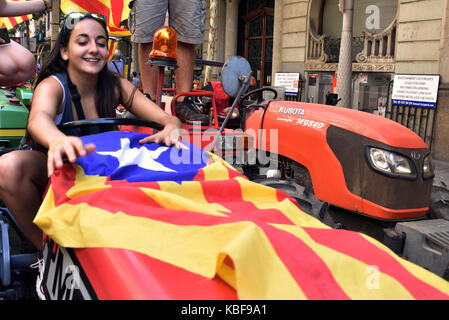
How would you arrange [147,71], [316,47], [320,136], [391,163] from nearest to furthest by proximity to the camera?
[391,163], [320,136], [147,71], [316,47]

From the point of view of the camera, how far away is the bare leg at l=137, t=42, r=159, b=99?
4.21 metres

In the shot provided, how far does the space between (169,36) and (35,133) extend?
186 cm

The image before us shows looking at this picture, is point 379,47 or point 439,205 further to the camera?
point 379,47

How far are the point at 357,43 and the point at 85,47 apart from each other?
11476 mm

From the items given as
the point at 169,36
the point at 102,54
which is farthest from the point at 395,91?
the point at 102,54

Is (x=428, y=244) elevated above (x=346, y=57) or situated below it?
below

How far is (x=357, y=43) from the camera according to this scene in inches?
496

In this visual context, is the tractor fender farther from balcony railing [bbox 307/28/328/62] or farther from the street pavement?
balcony railing [bbox 307/28/328/62]

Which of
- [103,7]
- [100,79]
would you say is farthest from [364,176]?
[103,7]

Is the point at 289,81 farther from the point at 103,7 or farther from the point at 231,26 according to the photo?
the point at 103,7

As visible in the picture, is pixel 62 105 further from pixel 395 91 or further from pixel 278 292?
pixel 395 91

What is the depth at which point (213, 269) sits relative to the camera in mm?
1066

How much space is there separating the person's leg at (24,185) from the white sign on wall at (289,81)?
12.4 m

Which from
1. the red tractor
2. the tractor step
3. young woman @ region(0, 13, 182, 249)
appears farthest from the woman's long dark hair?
the tractor step
